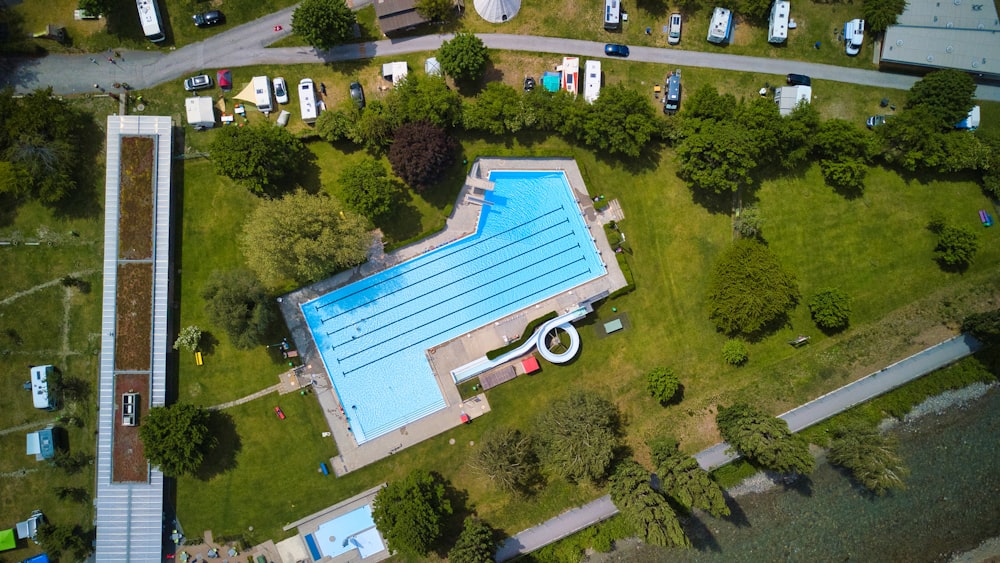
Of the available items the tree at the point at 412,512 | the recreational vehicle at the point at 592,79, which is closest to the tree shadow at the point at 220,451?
the tree at the point at 412,512

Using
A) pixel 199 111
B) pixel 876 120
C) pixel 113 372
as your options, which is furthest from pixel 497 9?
pixel 113 372

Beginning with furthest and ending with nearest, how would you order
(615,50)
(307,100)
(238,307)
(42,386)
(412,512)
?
(615,50) < (307,100) < (42,386) < (238,307) < (412,512)

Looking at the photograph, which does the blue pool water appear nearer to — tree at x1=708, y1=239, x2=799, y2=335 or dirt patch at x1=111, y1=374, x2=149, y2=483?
tree at x1=708, y1=239, x2=799, y2=335

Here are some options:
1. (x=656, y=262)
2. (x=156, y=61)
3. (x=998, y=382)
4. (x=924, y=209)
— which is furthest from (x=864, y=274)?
(x=156, y=61)

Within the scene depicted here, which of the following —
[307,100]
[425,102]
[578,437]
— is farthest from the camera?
[307,100]

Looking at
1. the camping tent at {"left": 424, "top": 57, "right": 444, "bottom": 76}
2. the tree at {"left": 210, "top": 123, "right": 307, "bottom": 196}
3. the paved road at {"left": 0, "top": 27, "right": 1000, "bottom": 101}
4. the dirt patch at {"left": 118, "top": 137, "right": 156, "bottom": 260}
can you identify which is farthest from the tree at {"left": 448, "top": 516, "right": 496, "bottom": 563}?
the paved road at {"left": 0, "top": 27, "right": 1000, "bottom": 101}

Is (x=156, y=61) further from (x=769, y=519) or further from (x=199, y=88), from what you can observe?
(x=769, y=519)

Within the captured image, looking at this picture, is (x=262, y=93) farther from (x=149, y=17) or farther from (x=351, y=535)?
(x=351, y=535)
